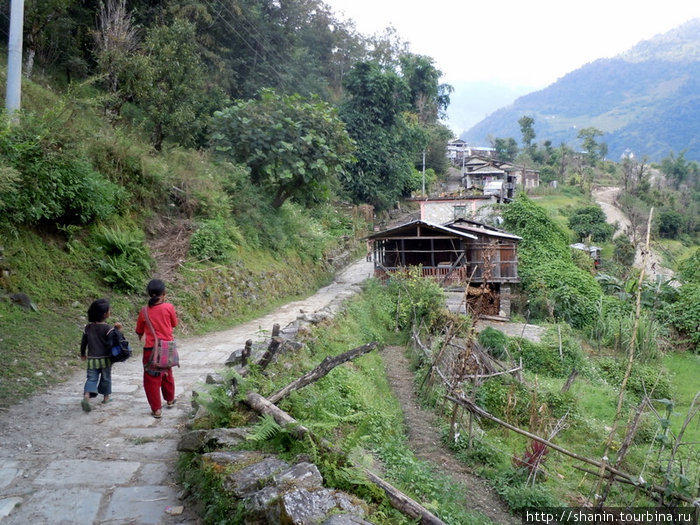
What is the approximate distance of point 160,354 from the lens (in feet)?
17.9

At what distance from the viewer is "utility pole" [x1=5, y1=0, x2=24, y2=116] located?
9.72 metres

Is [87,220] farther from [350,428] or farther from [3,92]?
[350,428]

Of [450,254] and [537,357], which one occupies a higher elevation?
[450,254]

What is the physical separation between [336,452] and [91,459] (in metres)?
2.41

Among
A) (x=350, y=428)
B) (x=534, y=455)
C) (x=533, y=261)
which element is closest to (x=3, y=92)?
(x=350, y=428)

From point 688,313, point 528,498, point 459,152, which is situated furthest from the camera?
point 459,152

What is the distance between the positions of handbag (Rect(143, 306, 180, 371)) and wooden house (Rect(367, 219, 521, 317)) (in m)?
16.9

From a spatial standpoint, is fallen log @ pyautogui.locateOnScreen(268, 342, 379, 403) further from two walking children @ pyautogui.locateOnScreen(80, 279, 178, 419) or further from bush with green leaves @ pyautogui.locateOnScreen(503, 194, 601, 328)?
bush with green leaves @ pyautogui.locateOnScreen(503, 194, 601, 328)

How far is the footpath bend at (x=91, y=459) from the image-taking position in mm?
3816

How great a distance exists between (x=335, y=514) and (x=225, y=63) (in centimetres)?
2878

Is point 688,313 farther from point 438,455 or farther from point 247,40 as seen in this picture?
point 247,40

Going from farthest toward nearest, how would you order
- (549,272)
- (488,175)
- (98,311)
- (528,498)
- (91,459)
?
(488,175) → (549,272) → (528,498) → (98,311) → (91,459)

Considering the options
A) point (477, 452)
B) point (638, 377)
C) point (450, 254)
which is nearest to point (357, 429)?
point (477, 452)

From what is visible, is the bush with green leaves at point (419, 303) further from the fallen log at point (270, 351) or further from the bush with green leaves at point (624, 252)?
the bush with green leaves at point (624, 252)
